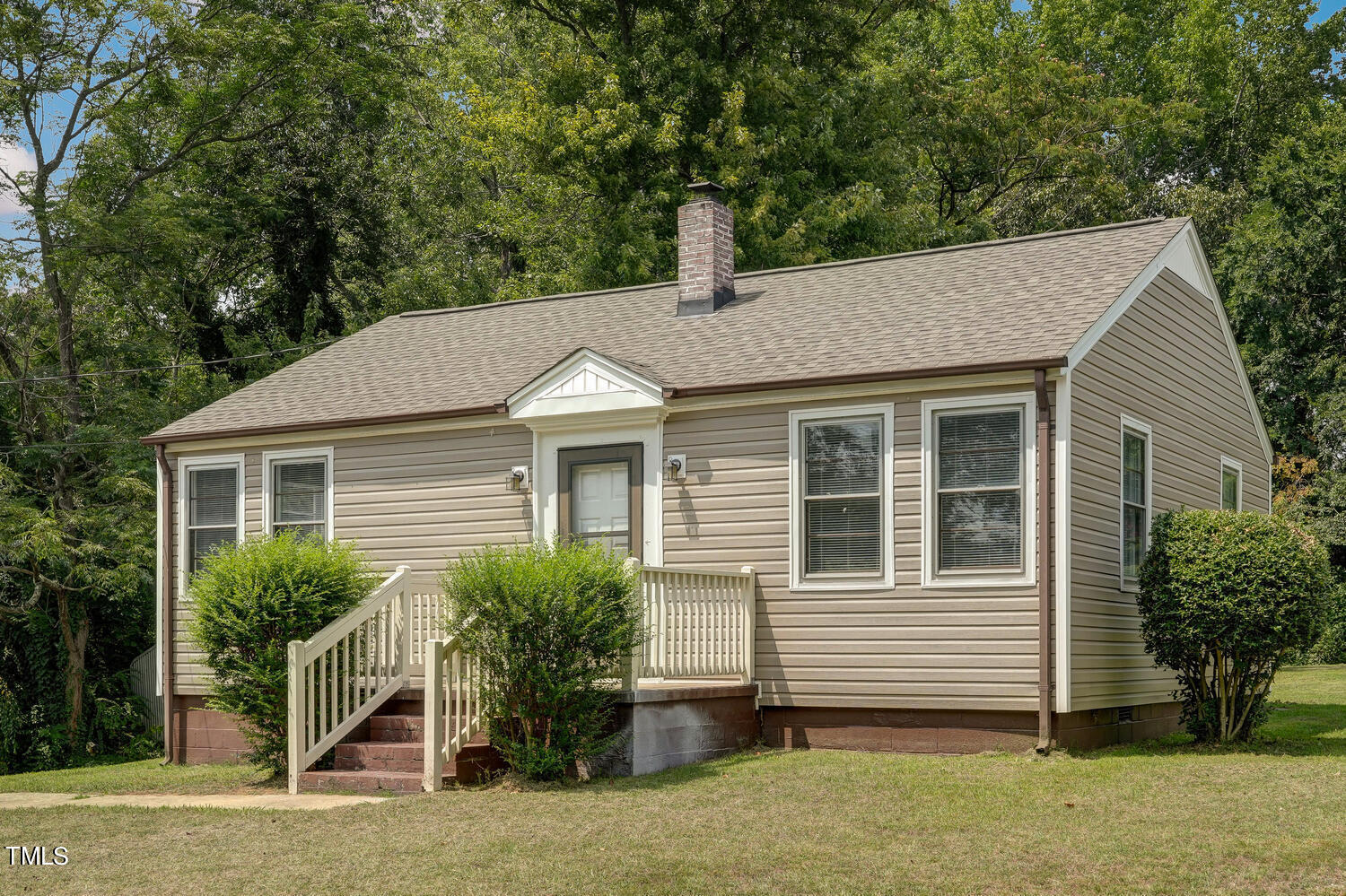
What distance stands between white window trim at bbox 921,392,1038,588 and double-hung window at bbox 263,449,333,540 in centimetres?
651

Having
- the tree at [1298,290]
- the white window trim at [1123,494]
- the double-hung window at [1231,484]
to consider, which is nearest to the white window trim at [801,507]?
the white window trim at [1123,494]

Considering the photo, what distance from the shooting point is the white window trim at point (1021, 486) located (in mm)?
11422

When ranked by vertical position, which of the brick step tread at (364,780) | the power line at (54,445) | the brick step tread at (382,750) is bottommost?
the brick step tread at (364,780)

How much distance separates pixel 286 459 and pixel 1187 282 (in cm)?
991

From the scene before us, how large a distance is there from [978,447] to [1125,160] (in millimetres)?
24911

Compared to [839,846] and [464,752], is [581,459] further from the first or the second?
[839,846]

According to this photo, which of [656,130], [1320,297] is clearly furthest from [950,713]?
[1320,297]

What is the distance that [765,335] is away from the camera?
14094mm

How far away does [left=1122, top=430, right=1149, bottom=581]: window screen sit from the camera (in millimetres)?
12812

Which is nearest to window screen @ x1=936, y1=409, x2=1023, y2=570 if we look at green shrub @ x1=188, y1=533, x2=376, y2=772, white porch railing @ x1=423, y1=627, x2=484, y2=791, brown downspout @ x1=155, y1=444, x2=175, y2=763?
white porch railing @ x1=423, y1=627, x2=484, y2=791

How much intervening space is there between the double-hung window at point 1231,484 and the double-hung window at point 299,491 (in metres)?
10.0

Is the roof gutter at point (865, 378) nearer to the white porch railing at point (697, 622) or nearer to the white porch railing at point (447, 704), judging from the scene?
the white porch railing at point (697, 622)

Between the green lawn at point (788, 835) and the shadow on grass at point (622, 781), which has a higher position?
the green lawn at point (788, 835)

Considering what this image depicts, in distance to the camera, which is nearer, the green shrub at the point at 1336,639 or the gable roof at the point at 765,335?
the gable roof at the point at 765,335
